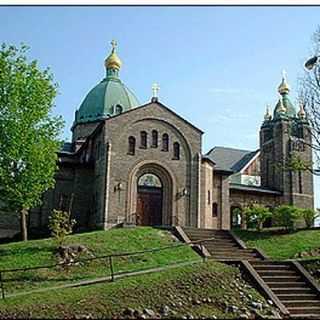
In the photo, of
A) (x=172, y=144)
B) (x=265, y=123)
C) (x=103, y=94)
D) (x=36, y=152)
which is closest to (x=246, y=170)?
(x=265, y=123)

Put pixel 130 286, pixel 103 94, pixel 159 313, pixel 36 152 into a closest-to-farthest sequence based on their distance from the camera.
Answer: pixel 159 313 → pixel 130 286 → pixel 36 152 → pixel 103 94

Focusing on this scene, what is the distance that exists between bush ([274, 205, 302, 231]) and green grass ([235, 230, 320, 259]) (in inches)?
42.3

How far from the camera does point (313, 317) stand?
14773 millimetres

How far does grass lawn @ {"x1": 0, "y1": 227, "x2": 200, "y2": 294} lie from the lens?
56.7 ft

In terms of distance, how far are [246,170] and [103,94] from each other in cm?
1684

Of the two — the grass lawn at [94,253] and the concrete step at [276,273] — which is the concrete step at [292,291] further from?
the grass lawn at [94,253]

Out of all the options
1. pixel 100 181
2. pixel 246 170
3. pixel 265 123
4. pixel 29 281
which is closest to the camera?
pixel 29 281

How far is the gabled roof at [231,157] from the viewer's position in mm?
51281

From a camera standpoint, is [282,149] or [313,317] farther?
[282,149]

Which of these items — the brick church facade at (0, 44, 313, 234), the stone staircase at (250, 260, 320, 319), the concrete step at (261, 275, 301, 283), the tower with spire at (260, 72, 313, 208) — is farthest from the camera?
the tower with spire at (260, 72, 313, 208)

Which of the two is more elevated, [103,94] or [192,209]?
[103,94]

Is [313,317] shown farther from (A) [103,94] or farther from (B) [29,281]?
(A) [103,94]

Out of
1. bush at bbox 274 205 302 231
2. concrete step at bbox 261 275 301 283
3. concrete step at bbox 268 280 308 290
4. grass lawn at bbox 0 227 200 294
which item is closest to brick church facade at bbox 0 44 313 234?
bush at bbox 274 205 302 231

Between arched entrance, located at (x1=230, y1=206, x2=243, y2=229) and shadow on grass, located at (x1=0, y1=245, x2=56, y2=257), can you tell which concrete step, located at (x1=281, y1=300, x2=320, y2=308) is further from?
arched entrance, located at (x1=230, y1=206, x2=243, y2=229)
